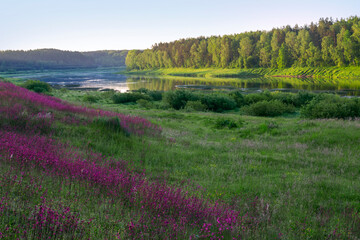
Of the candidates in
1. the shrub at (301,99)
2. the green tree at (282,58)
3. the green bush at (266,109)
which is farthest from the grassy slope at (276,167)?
the green tree at (282,58)

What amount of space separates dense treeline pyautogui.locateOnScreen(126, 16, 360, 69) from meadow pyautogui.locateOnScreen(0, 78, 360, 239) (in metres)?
100

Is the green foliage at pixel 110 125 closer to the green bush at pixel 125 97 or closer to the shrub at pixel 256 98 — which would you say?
the shrub at pixel 256 98

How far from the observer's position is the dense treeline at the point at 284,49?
318 feet

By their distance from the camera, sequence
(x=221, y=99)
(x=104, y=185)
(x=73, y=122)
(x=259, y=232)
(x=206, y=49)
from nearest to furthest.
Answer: (x=259, y=232)
(x=104, y=185)
(x=73, y=122)
(x=221, y=99)
(x=206, y=49)

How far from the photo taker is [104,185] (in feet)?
15.9

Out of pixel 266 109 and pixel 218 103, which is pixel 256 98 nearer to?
pixel 218 103

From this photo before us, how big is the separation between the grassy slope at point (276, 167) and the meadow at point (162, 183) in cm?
4

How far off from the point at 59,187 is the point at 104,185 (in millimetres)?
776

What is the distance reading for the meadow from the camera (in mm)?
3447

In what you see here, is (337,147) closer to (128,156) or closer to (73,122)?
(128,156)

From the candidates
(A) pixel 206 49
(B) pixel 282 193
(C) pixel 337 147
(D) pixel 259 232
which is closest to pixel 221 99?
(C) pixel 337 147

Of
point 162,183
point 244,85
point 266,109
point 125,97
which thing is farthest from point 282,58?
point 162,183

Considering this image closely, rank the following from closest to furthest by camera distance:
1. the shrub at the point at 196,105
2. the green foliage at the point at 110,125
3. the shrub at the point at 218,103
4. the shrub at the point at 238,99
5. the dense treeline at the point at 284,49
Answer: the green foliage at the point at 110,125
the shrub at the point at 196,105
the shrub at the point at 218,103
the shrub at the point at 238,99
the dense treeline at the point at 284,49

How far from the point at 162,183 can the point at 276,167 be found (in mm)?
4855
